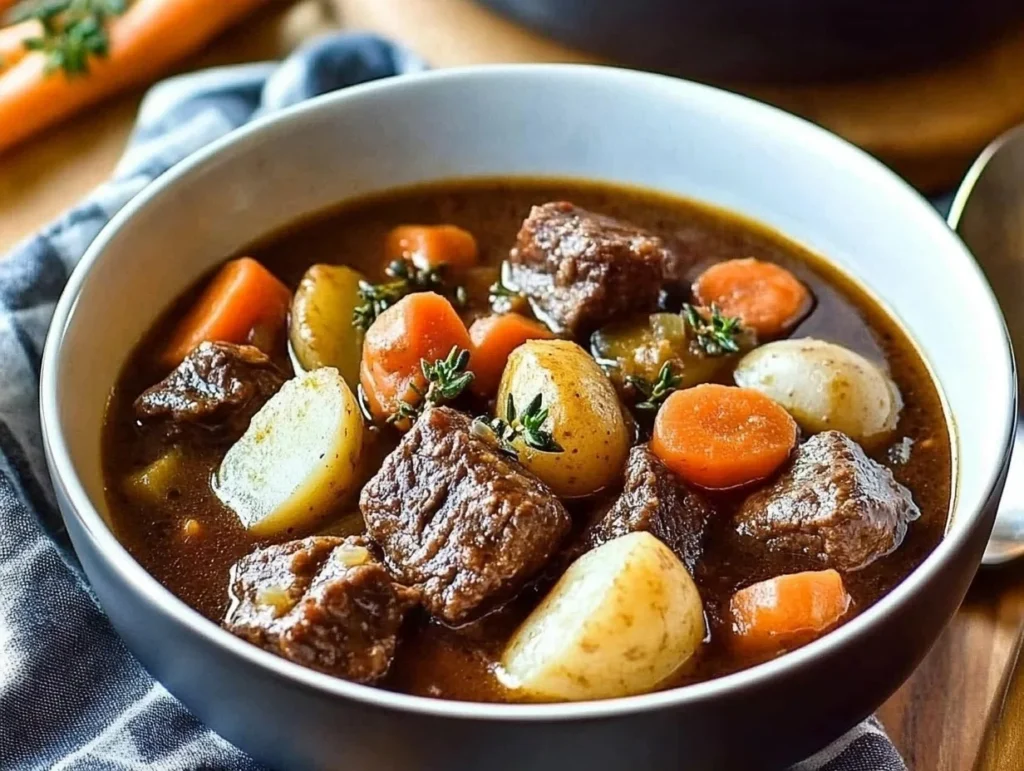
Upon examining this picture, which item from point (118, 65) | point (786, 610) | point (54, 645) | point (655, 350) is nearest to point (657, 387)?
point (655, 350)

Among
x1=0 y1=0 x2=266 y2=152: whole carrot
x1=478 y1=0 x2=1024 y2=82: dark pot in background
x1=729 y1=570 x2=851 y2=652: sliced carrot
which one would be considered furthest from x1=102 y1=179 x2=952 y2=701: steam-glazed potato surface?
x1=0 y1=0 x2=266 y2=152: whole carrot

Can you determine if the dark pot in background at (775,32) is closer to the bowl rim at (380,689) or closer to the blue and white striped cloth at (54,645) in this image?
the bowl rim at (380,689)

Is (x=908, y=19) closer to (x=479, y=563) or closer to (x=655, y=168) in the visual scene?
(x=655, y=168)

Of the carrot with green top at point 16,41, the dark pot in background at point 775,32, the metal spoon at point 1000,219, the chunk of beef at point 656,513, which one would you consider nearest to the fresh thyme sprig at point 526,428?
the chunk of beef at point 656,513

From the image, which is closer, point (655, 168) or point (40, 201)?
point (655, 168)

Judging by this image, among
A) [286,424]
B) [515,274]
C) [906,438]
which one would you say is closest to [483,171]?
[515,274]

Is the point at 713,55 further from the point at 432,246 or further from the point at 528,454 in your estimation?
the point at 528,454
